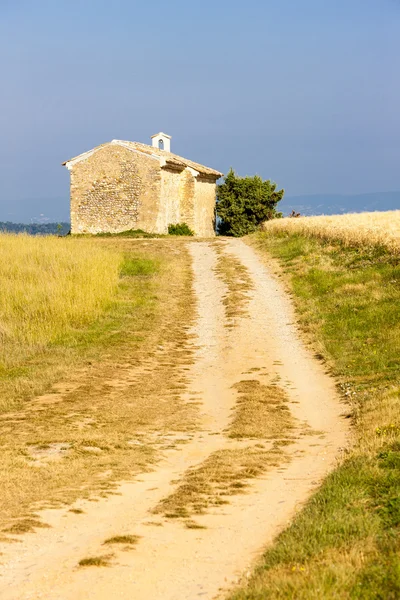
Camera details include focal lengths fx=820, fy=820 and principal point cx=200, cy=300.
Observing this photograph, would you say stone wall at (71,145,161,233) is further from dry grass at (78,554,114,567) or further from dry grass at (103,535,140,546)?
dry grass at (78,554,114,567)

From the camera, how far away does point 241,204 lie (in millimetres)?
61000

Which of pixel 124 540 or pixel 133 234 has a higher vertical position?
pixel 133 234

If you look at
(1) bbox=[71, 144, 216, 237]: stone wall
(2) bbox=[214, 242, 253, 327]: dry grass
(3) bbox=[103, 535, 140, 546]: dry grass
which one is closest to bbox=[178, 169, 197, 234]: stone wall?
(1) bbox=[71, 144, 216, 237]: stone wall

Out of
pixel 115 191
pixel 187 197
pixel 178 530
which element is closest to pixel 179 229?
pixel 187 197

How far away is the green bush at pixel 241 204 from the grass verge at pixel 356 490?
37.0m

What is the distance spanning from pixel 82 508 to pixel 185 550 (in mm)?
1927

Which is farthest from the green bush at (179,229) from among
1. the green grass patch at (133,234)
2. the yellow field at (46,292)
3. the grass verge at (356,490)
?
the grass verge at (356,490)

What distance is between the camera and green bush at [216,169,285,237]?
6088 cm

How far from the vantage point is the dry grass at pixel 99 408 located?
9.98 metres

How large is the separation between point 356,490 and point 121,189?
40965 millimetres

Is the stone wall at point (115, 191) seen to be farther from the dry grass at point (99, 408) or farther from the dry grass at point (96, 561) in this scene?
the dry grass at point (96, 561)

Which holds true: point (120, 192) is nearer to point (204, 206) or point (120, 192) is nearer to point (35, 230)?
point (204, 206)

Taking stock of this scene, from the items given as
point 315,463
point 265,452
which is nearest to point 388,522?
point 315,463

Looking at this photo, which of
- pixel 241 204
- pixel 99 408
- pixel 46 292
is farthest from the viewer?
pixel 241 204
